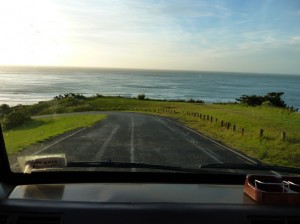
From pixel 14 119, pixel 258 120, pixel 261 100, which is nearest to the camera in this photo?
pixel 14 119

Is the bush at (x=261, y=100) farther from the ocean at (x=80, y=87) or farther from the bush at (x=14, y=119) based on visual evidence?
the bush at (x=14, y=119)

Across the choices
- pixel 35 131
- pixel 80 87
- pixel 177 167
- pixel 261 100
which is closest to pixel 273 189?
pixel 177 167

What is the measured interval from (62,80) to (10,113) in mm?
2217

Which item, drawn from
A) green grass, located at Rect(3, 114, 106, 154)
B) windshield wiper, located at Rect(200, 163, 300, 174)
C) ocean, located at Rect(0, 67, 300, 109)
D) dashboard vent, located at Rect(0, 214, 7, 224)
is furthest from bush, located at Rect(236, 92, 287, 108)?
dashboard vent, located at Rect(0, 214, 7, 224)

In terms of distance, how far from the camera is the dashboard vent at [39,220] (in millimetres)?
2467

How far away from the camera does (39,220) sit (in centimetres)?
248

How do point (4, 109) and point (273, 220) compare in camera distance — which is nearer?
point (273, 220)

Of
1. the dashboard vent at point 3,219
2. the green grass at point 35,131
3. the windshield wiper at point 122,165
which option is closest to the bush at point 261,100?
the green grass at point 35,131

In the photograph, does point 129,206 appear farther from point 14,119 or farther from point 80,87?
point 80,87

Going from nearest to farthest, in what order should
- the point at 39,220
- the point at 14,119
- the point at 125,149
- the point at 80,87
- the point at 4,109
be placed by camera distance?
the point at 39,220
the point at 4,109
the point at 14,119
the point at 80,87
the point at 125,149

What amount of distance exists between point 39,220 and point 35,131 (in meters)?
2.76

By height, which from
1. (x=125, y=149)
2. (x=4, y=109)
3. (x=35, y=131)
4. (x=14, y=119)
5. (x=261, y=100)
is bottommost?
(x=125, y=149)

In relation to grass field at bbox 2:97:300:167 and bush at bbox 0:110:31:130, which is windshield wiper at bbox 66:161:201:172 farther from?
grass field at bbox 2:97:300:167

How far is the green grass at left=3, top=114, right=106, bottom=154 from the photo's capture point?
12.0ft
